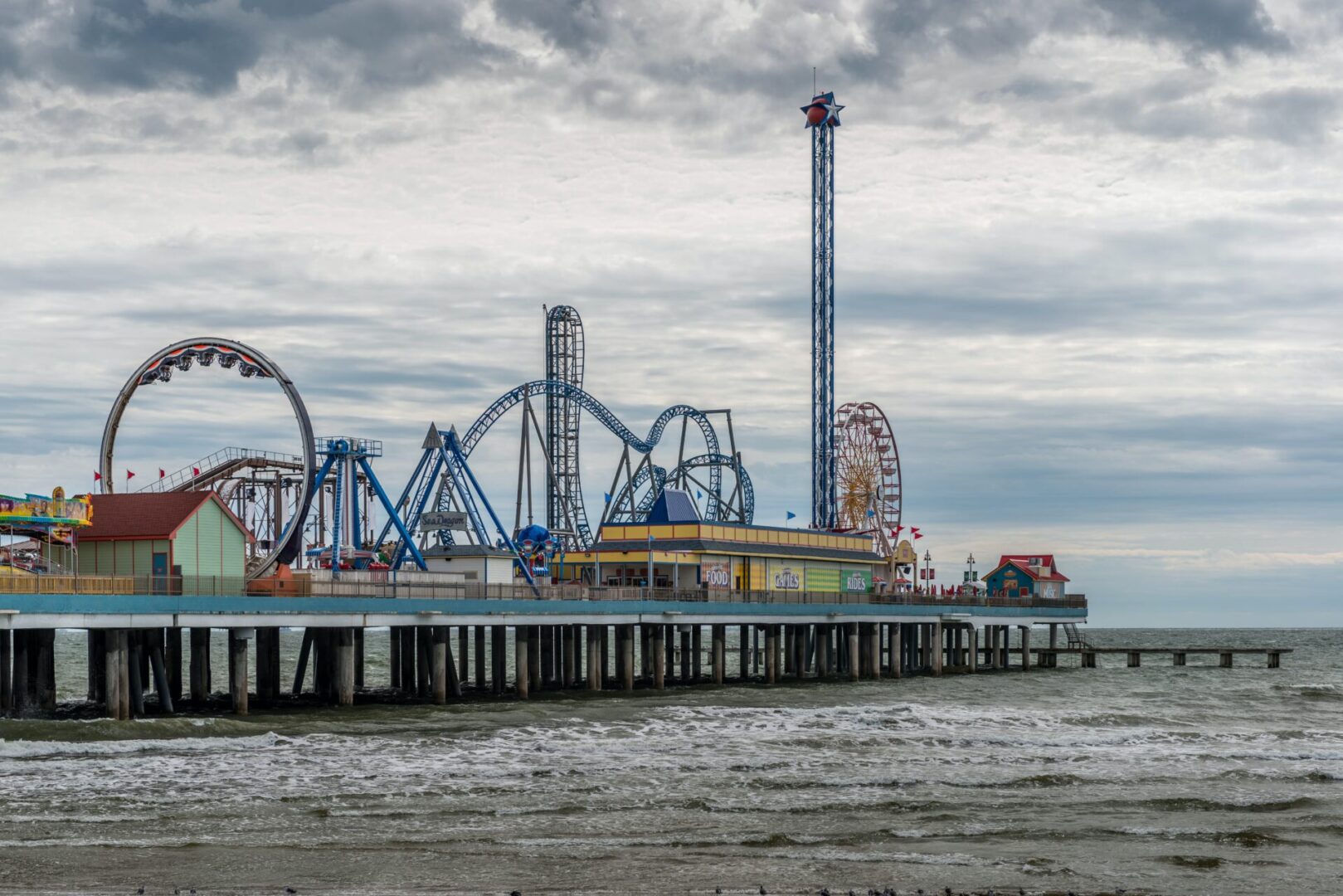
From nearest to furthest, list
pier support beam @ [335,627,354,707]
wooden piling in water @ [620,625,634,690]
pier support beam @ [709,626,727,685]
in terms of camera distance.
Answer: pier support beam @ [335,627,354,707] → wooden piling in water @ [620,625,634,690] → pier support beam @ [709,626,727,685]

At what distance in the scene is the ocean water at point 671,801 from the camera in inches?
973

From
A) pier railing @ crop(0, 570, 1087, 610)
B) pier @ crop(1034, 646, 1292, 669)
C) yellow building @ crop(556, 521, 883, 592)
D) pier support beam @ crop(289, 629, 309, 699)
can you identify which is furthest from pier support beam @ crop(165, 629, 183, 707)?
pier @ crop(1034, 646, 1292, 669)

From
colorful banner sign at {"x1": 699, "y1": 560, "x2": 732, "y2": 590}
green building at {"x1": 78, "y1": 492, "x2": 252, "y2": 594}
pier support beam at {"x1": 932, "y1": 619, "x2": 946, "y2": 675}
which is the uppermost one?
green building at {"x1": 78, "y1": 492, "x2": 252, "y2": 594}

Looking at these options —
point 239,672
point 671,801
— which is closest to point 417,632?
point 239,672

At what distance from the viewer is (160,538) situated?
164 ft

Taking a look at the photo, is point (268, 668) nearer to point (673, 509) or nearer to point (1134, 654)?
point (673, 509)

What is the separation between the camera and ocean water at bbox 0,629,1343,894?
81.1 ft

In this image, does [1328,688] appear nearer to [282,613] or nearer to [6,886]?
[282,613]

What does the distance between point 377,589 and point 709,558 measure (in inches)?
1024

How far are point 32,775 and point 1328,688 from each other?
61.8 metres

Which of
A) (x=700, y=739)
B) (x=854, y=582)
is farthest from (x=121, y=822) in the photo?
(x=854, y=582)

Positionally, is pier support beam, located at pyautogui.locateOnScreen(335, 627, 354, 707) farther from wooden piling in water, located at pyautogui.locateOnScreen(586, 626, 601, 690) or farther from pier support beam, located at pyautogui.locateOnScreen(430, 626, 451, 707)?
wooden piling in water, located at pyautogui.locateOnScreen(586, 626, 601, 690)

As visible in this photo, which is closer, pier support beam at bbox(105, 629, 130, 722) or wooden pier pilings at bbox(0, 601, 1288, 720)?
pier support beam at bbox(105, 629, 130, 722)

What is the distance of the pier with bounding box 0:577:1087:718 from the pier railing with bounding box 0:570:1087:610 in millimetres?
101
